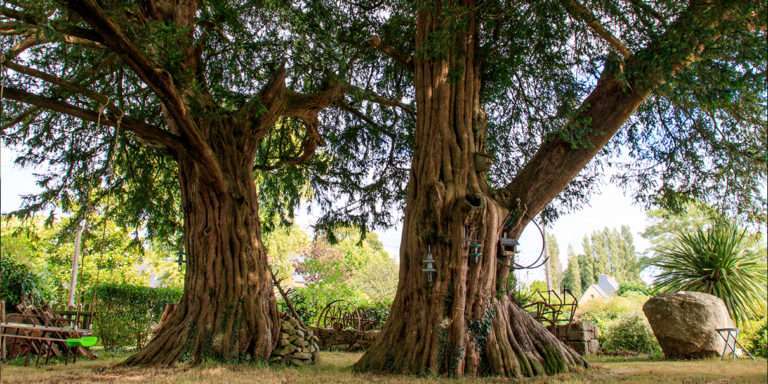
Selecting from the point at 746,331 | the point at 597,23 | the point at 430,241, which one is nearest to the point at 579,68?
the point at 597,23

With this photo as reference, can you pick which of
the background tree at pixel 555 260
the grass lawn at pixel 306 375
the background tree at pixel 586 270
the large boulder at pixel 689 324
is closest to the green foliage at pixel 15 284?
the grass lawn at pixel 306 375

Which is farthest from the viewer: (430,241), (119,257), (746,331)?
(119,257)

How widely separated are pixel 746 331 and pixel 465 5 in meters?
10.8

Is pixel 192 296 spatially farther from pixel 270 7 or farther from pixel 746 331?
pixel 746 331

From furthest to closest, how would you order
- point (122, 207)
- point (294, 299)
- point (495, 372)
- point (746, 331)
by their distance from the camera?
point (294, 299) → point (746, 331) → point (122, 207) → point (495, 372)

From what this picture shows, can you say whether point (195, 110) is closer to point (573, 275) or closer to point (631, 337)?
point (631, 337)

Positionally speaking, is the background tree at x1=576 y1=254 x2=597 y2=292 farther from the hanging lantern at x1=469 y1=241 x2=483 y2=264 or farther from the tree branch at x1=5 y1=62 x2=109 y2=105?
the tree branch at x1=5 y1=62 x2=109 y2=105

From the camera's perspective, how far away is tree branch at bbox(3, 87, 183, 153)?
22.5ft

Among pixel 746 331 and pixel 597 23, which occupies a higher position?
pixel 597 23

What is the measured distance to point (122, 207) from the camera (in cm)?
1236

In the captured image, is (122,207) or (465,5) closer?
(465,5)

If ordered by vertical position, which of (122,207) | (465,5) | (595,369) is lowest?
(595,369)

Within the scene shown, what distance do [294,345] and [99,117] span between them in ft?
14.8

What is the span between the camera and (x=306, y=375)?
288 inches
